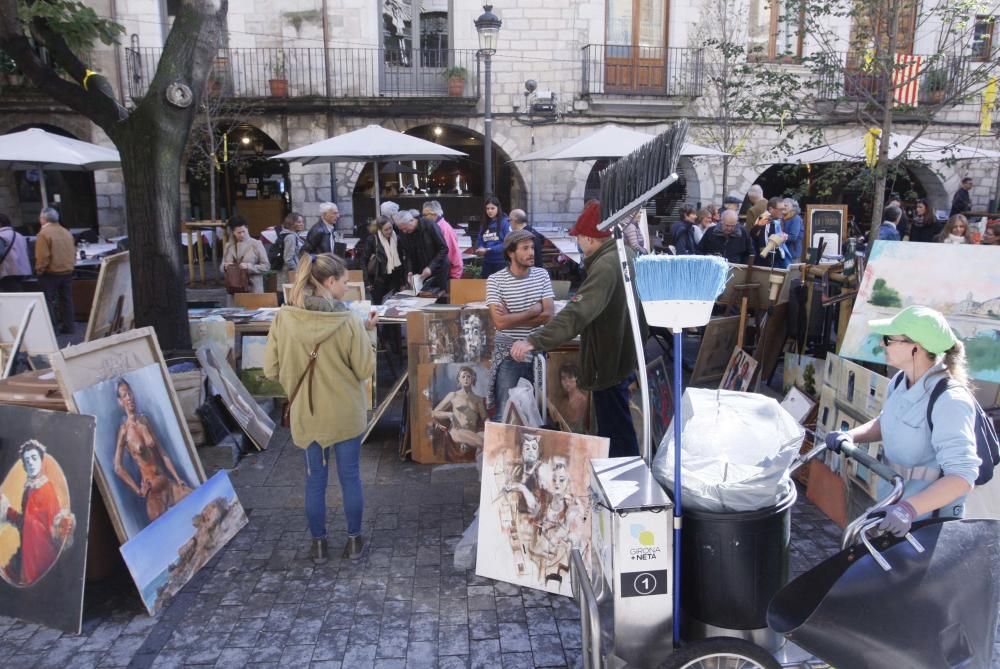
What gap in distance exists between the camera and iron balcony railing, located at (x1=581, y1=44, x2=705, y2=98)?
15570 mm

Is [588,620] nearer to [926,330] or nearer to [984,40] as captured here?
[926,330]

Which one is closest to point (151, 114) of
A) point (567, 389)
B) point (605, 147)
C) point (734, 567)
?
point (567, 389)

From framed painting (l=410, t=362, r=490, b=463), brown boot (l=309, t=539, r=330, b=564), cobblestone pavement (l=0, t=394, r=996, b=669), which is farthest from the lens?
framed painting (l=410, t=362, r=490, b=463)

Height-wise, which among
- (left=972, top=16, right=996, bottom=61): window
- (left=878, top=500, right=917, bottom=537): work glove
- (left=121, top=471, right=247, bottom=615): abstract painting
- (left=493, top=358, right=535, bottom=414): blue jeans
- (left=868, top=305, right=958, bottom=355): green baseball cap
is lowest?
(left=121, top=471, right=247, bottom=615): abstract painting

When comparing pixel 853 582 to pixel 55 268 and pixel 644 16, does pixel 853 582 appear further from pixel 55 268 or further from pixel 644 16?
pixel 644 16

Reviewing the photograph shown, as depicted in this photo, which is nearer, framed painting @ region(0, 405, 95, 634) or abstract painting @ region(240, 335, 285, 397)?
framed painting @ region(0, 405, 95, 634)

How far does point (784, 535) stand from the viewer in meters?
2.51

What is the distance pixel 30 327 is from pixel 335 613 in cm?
339

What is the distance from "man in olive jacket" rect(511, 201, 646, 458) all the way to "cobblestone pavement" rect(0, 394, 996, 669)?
1014mm

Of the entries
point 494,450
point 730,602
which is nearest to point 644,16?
point 494,450

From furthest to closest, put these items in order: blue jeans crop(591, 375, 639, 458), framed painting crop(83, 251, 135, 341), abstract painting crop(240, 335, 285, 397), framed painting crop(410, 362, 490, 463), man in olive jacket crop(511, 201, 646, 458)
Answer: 1. abstract painting crop(240, 335, 285, 397)
2. framed painting crop(83, 251, 135, 341)
3. framed painting crop(410, 362, 490, 463)
4. blue jeans crop(591, 375, 639, 458)
5. man in olive jacket crop(511, 201, 646, 458)

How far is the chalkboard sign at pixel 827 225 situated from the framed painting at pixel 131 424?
6754 millimetres

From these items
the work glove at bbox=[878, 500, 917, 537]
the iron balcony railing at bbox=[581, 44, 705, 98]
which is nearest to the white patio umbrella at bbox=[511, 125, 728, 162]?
the iron balcony railing at bbox=[581, 44, 705, 98]

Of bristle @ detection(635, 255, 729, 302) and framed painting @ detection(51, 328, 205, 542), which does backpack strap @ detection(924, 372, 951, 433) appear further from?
framed painting @ detection(51, 328, 205, 542)
